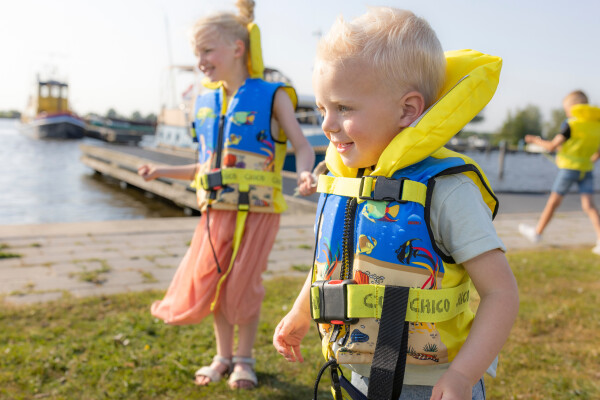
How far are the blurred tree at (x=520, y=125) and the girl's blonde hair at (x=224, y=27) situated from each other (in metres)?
109

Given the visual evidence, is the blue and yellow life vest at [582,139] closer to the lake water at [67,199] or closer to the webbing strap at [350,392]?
the webbing strap at [350,392]

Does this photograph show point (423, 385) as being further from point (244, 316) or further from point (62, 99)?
point (62, 99)

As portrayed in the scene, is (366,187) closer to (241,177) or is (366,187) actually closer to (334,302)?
(334,302)

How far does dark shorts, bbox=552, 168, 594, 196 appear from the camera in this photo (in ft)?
24.0

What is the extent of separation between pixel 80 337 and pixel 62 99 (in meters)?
58.7

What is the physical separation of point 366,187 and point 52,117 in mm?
57747

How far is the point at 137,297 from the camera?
4.73 metres

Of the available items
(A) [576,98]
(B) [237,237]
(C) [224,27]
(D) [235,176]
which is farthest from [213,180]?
(A) [576,98]

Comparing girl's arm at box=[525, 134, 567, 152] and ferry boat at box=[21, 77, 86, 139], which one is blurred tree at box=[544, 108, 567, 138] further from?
girl's arm at box=[525, 134, 567, 152]

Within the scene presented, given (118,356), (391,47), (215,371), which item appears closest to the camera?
(391,47)

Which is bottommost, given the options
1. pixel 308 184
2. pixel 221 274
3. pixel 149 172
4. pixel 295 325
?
pixel 221 274

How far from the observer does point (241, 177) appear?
3.19 meters

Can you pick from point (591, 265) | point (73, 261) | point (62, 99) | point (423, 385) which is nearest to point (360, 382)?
point (423, 385)

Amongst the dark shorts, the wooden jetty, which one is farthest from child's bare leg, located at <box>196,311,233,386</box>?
the wooden jetty
